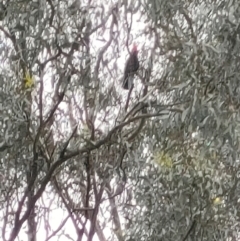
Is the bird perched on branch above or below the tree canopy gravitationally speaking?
above

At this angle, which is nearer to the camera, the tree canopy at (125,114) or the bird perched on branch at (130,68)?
the tree canopy at (125,114)

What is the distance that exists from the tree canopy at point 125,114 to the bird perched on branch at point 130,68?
3 cm

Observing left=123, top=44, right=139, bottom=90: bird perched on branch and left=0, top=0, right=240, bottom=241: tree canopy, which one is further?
left=123, top=44, right=139, bottom=90: bird perched on branch

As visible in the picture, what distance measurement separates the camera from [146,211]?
2754 mm

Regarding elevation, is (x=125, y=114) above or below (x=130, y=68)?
below

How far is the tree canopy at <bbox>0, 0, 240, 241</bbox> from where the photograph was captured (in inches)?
76.5

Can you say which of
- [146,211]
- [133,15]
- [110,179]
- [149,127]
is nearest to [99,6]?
[133,15]

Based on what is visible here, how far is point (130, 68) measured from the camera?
246 centimetres

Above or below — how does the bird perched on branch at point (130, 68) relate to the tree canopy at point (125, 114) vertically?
above

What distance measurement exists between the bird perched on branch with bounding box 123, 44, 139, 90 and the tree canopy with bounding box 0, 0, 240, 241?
28mm

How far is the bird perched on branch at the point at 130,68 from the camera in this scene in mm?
2400

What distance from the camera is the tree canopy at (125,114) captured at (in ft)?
6.38

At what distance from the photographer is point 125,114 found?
2.48m

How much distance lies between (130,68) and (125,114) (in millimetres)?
191
